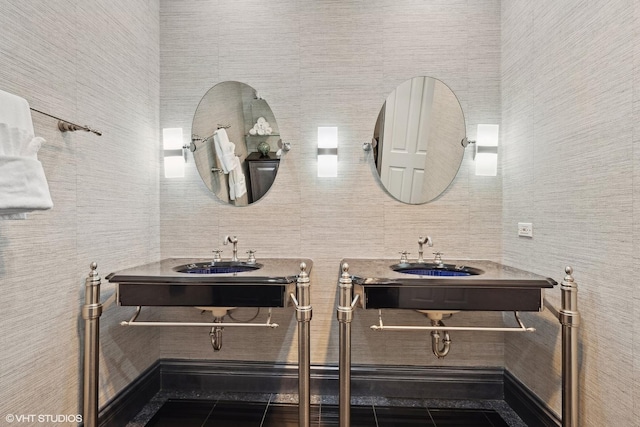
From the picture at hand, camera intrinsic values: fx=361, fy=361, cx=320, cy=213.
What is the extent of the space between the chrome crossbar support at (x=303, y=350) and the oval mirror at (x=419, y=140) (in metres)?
0.93

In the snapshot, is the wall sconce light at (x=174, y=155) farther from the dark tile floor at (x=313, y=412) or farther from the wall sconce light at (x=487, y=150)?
the wall sconce light at (x=487, y=150)

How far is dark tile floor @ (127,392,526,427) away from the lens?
1923 mm

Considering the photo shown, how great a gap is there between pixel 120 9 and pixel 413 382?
2.69 metres

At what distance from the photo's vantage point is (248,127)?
227 cm

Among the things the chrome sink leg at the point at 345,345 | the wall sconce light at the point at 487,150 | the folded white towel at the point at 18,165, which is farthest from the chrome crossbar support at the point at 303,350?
the wall sconce light at the point at 487,150

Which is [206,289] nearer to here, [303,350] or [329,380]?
[303,350]

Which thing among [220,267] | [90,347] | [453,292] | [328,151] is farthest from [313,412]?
[328,151]

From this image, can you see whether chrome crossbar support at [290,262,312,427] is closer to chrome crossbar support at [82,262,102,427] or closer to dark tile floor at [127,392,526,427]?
dark tile floor at [127,392,526,427]

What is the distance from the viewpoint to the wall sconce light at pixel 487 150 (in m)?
2.19

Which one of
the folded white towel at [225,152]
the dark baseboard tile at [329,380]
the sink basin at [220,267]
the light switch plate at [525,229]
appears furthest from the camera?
the folded white towel at [225,152]

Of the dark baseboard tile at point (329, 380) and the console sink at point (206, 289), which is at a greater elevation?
the console sink at point (206, 289)

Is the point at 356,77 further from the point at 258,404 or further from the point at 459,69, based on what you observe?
the point at 258,404

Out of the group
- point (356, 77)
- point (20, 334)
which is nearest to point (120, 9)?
point (356, 77)

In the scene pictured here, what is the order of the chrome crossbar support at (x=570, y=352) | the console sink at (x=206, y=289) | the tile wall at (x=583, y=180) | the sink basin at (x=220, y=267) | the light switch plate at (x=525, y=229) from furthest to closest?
the sink basin at (x=220, y=267) → the light switch plate at (x=525, y=229) → the console sink at (x=206, y=289) → the chrome crossbar support at (x=570, y=352) → the tile wall at (x=583, y=180)
